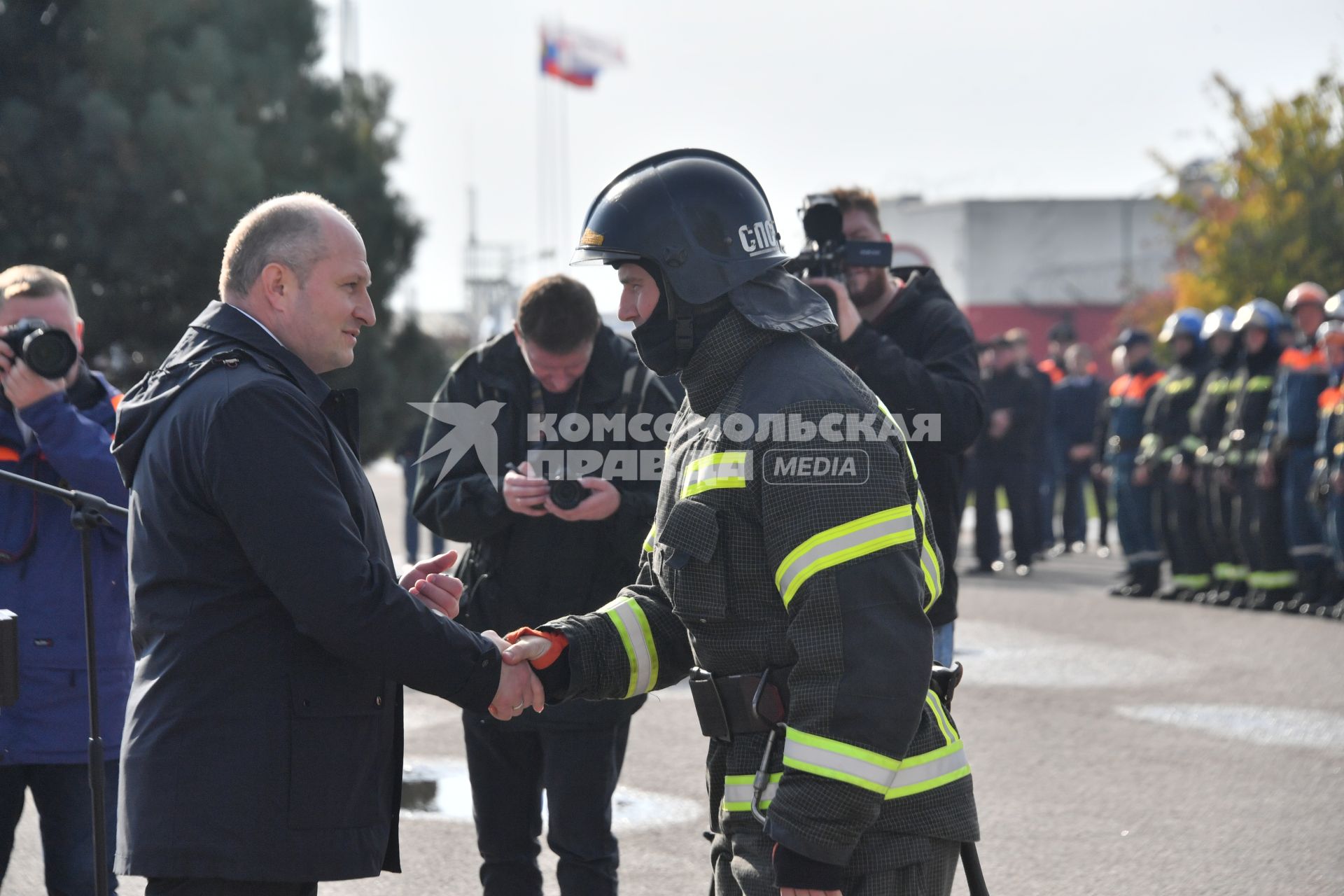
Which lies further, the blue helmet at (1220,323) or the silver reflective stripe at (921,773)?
the blue helmet at (1220,323)

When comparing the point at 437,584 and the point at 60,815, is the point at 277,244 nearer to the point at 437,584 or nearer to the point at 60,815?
the point at 437,584

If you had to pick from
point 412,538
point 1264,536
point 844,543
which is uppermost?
point 844,543

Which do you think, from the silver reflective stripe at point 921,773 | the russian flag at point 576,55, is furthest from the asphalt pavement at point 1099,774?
the russian flag at point 576,55

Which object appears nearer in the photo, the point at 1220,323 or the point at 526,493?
the point at 526,493

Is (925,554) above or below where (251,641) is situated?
above

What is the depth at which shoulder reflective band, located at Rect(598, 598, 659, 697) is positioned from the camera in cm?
350

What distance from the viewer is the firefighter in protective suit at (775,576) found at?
112 inches

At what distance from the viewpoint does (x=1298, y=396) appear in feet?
39.0

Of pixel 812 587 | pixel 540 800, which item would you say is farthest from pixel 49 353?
pixel 812 587

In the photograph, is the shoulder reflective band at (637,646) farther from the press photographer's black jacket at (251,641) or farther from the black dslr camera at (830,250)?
the black dslr camera at (830,250)

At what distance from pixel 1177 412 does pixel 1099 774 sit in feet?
23.1

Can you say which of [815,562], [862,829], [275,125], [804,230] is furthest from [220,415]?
[275,125]

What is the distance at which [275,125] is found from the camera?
2280 cm

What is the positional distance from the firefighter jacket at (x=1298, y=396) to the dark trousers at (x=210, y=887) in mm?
10342
